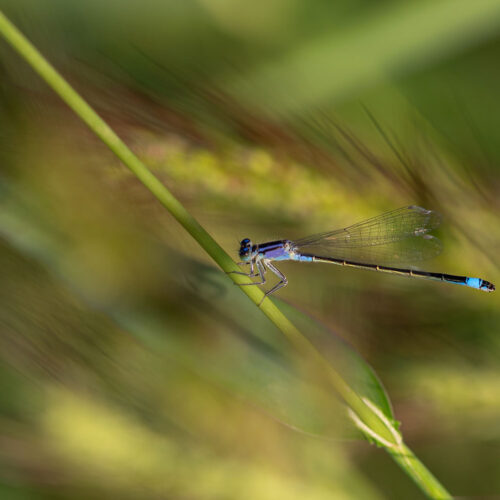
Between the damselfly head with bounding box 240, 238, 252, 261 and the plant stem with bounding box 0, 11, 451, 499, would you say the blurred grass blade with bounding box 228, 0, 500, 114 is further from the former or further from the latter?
the plant stem with bounding box 0, 11, 451, 499

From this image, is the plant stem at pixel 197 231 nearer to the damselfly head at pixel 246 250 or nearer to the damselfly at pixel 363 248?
the damselfly at pixel 363 248

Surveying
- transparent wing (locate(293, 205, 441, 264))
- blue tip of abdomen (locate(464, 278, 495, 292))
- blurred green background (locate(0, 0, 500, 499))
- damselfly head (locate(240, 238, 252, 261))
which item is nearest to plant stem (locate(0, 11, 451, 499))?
blurred green background (locate(0, 0, 500, 499))

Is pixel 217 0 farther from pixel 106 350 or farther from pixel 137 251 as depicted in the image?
pixel 106 350

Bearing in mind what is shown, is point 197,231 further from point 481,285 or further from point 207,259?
point 481,285

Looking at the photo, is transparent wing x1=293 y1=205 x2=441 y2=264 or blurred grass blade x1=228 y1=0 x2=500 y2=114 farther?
transparent wing x1=293 y1=205 x2=441 y2=264

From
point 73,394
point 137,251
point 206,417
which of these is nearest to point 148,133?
point 137,251

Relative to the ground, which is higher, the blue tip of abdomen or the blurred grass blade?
the blurred grass blade

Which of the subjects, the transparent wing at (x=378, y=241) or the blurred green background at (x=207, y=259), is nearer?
the blurred green background at (x=207, y=259)

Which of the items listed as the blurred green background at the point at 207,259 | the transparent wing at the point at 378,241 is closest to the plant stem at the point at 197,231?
the blurred green background at the point at 207,259
